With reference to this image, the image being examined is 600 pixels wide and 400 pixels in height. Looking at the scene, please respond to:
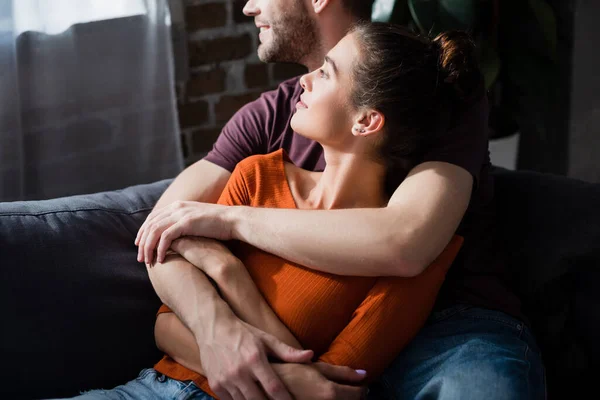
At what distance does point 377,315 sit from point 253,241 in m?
0.27

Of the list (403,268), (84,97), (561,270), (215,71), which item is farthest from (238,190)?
(215,71)

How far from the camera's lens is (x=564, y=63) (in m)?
2.67

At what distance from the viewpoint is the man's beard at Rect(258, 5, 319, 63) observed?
1896 mm

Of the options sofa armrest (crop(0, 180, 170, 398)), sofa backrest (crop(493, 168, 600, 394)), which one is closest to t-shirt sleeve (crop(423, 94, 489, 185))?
sofa backrest (crop(493, 168, 600, 394))

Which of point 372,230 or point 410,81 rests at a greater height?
point 410,81

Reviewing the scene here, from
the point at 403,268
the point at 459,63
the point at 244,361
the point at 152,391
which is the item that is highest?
the point at 459,63

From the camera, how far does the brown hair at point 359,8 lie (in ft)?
6.23

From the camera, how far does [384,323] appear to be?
146 centimetres

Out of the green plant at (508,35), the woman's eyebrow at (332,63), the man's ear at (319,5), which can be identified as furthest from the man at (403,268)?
the green plant at (508,35)

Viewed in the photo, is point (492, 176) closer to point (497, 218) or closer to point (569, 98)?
point (497, 218)

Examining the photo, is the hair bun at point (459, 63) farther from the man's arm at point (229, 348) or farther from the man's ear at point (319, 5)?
the man's arm at point (229, 348)

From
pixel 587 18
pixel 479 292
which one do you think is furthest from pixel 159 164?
pixel 587 18

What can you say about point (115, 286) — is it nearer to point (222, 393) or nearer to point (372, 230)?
point (222, 393)

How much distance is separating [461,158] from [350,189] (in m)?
0.23
